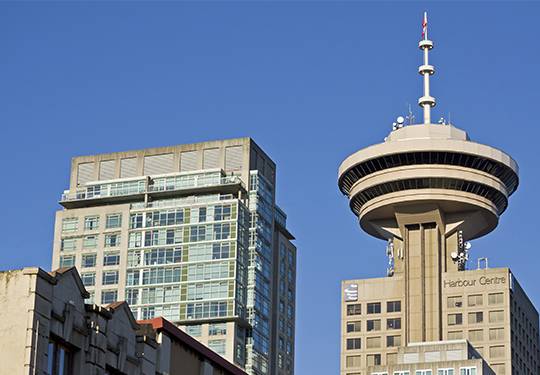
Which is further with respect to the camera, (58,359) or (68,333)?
(68,333)

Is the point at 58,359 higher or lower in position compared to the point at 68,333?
lower

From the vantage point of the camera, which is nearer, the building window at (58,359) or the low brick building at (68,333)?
the low brick building at (68,333)

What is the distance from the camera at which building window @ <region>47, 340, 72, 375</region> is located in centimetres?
5025

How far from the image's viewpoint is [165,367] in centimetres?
5931

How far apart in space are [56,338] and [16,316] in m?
2.29

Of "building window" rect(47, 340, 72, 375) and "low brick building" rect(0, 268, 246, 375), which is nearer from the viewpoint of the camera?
"low brick building" rect(0, 268, 246, 375)

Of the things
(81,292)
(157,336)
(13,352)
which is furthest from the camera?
(157,336)

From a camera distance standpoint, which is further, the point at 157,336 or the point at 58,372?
the point at 157,336

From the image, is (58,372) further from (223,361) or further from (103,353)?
(223,361)

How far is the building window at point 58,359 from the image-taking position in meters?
50.2

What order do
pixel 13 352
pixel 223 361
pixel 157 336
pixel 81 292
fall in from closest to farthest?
pixel 13 352
pixel 81 292
pixel 157 336
pixel 223 361

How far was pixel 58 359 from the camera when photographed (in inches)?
2007

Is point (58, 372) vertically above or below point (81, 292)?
below

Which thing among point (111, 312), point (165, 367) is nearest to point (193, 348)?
point (165, 367)
